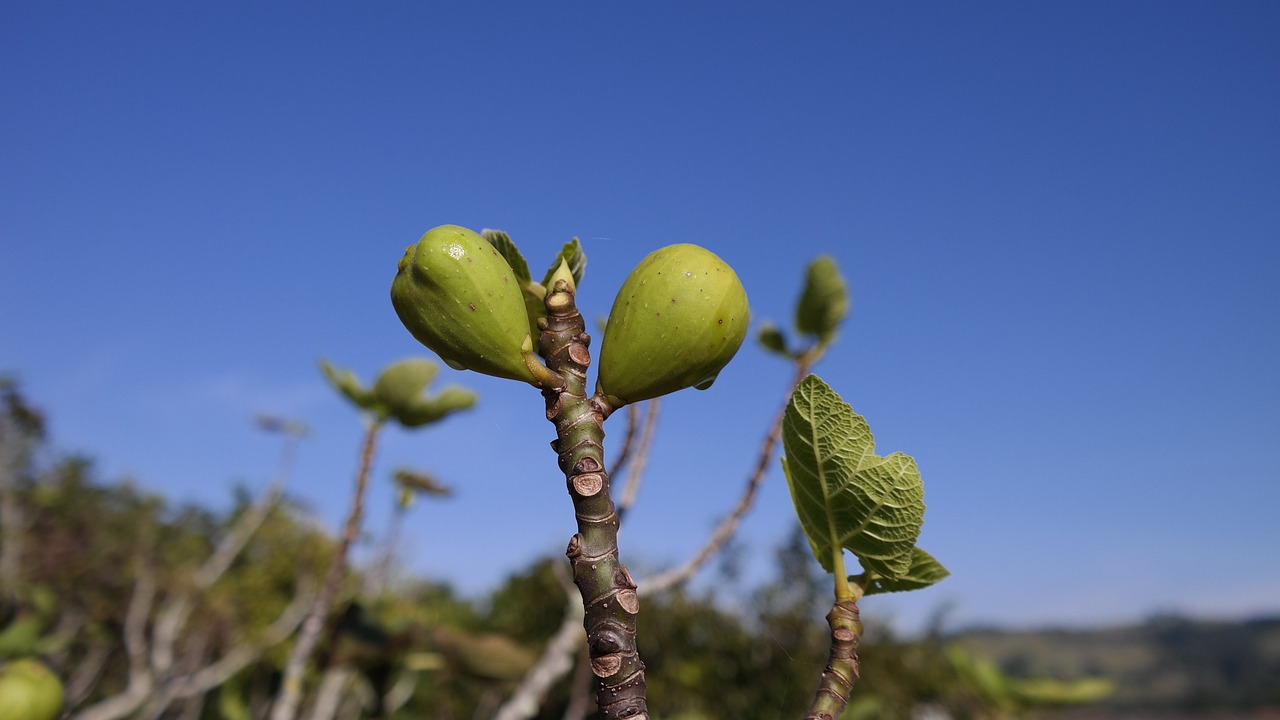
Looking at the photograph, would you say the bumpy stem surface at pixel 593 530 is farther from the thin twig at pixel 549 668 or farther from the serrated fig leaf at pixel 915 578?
the thin twig at pixel 549 668

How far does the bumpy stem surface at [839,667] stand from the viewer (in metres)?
0.88

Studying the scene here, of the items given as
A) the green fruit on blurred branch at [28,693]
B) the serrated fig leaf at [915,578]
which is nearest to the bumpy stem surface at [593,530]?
the serrated fig leaf at [915,578]

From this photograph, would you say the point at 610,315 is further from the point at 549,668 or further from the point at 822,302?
the point at 549,668

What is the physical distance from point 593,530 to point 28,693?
1782mm

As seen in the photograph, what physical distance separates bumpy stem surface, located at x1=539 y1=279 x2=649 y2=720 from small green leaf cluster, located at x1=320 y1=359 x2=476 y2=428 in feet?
5.99

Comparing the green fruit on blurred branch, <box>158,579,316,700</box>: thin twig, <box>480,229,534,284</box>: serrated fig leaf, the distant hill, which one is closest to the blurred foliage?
<box>158,579,316,700</box>: thin twig

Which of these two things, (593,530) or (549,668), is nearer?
(593,530)

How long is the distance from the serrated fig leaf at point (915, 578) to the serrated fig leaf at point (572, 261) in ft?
1.92

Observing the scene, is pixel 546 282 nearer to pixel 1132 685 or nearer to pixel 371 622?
pixel 371 622

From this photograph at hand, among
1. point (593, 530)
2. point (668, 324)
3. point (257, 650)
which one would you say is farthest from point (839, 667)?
point (257, 650)

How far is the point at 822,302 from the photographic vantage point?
2.79 metres

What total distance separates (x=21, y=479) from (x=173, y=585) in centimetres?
583

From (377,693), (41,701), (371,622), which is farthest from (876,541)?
(377,693)

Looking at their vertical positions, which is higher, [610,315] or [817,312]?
[817,312]
